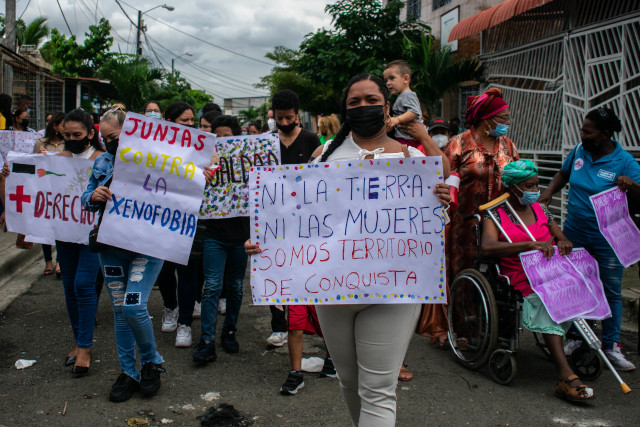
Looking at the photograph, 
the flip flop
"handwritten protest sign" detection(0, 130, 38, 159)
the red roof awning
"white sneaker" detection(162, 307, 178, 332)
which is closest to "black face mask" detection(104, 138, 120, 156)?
"white sneaker" detection(162, 307, 178, 332)

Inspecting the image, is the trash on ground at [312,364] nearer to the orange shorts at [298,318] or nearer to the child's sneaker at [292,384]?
the child's sneaker at [292,384]

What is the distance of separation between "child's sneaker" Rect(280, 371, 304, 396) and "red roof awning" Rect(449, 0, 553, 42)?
6.25m

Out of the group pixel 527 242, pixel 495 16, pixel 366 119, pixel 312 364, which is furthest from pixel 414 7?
pixel 366 119

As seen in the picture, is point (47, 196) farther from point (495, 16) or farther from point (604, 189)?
point (495, 16)

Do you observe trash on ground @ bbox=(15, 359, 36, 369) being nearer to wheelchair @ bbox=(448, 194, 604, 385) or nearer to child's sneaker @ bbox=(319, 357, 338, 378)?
child's sneaker @ bbox=(319, 357, 338, 378)

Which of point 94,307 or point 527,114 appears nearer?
point 94,307

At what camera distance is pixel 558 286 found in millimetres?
4031

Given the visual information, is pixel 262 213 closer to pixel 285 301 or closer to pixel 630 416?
pixel 285 301

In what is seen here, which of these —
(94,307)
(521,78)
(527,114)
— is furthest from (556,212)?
(94,307)

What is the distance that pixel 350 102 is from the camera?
2.68 m

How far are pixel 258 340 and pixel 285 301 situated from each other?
254 centimetres

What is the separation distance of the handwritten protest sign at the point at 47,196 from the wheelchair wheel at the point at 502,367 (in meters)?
3.05

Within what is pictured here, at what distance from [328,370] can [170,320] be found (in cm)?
176

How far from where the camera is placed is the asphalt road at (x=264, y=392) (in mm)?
3525
